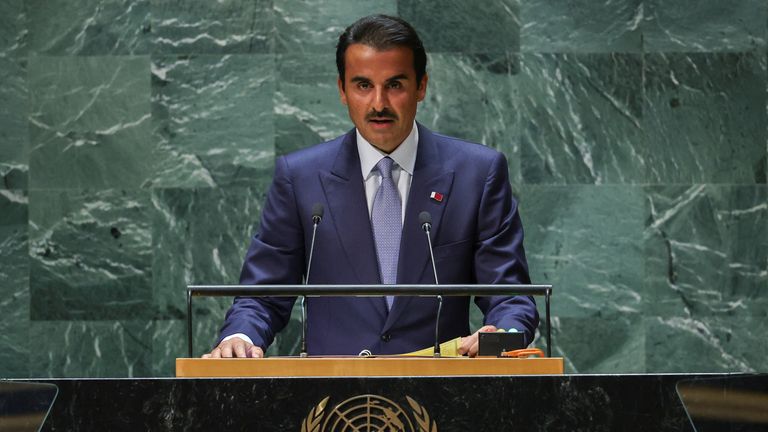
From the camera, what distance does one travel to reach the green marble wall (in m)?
6.72

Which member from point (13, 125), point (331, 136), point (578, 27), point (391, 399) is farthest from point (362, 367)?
point (13, 125)

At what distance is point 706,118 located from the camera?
22.4 ft

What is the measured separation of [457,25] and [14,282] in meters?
2.74

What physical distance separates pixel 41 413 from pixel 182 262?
405cm

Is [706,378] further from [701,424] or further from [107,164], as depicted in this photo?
[107,164]

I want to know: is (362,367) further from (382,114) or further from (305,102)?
(305,102)

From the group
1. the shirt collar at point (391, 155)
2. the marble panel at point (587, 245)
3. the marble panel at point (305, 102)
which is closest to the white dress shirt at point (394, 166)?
the shirt collar at point (391, 155)

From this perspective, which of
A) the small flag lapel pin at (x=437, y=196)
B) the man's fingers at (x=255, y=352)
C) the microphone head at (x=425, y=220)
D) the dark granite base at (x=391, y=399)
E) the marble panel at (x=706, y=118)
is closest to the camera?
the dark granite base at (x=391, y=399)

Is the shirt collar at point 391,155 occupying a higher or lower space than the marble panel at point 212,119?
lower

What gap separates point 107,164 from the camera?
6727 millimetres

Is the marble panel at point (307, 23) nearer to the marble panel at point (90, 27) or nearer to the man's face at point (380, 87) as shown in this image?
the marble panel at point (90, 27)

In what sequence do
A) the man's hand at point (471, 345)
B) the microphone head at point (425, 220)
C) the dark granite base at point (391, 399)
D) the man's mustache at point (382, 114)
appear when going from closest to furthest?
the dark granite base at point (391, 399)
the man's hand at point (471, 345)
the microphone head at point (425, 220)
the man's mustache at point (382, 114)

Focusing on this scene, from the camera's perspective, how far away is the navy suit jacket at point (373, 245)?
4.20 meters

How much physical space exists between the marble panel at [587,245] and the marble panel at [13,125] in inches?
106
